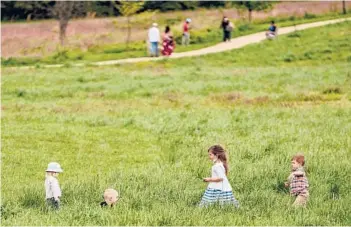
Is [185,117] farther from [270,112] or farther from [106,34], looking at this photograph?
[106,34]

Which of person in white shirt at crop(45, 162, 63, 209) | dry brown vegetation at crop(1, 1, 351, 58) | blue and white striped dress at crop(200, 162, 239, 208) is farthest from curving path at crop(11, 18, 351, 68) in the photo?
blue and white striped dress at crop(200, 162, 239, 208)

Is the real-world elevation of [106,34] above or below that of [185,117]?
above

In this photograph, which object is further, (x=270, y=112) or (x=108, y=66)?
(x=108, y=66)

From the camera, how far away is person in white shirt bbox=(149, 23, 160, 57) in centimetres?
3466

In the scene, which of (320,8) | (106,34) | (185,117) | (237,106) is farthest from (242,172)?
(320,8)

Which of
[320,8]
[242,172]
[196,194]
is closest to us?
[196,194]

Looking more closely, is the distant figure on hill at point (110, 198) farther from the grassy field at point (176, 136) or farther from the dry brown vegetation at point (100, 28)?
the dry brown vegetation at point (100, 28)

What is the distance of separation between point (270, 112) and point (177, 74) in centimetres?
934

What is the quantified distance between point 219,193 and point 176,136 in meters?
6.88

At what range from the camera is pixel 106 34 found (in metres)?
42.9

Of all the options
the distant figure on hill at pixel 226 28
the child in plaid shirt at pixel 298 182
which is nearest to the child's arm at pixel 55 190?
the child in plaid shirt at pixel 298 182

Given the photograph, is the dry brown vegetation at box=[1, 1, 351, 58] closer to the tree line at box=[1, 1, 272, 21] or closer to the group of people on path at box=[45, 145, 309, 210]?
the tree line at box=[1, 1, 272, 21]

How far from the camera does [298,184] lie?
1053cm

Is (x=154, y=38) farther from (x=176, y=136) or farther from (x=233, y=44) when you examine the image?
(x=176, y=136)
